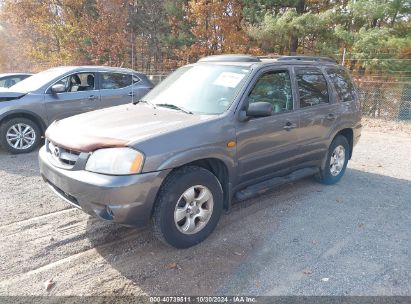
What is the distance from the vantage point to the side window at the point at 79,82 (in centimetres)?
714

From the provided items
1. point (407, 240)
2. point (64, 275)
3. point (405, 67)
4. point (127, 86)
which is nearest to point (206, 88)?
point (64, 275)

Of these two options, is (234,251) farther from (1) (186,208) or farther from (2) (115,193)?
(2) (115,193)

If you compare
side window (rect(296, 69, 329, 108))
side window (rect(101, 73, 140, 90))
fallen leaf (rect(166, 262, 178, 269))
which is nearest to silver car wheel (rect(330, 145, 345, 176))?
side window (rect(296, 69, 329, 108))

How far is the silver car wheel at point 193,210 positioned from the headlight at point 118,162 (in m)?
0.58

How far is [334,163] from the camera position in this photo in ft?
18.0

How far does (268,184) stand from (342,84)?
7.49 feet

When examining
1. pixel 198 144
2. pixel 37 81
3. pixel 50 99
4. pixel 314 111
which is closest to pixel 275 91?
pixel 314 111

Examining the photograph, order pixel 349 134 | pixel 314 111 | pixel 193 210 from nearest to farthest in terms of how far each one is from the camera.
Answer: pixel 193 210 → pixel 314 111 → pixel 349 134

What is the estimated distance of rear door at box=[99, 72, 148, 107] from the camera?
7560 mm

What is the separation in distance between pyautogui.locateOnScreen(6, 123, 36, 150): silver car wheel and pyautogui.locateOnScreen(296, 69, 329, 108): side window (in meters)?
5.19

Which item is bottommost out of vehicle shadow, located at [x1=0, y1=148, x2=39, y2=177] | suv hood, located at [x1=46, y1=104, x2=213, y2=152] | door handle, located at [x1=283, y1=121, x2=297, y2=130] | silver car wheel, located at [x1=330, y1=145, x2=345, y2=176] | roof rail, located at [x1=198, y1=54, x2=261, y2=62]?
vehicle shadow, located at [x1=0, y1=148, x2=39, y2=177]

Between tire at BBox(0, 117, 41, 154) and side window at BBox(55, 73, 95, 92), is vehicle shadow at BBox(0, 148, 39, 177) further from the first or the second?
side window at BBox(55, 73, 95, 92)

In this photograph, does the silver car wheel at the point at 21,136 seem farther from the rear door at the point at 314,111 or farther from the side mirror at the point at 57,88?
the rear door at the point at 314,111

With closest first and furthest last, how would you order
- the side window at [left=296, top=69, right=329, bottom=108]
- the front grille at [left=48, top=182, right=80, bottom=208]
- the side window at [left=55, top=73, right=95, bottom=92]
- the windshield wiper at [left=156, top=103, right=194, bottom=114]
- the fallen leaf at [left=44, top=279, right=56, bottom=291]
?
1. the fallen leaf at [left=44, top=279, right=56, bottom=291]
2. the front grille at [left=48, top=182, right=80, bottom=208]
3. the windshield wiper at [left=156, top=103, right=194, bottom=114]
4. the side window at [left=296, top=69, right=329, bottom=108]
5. the side window at [left=55, top=73, right=95, bottom=92]
